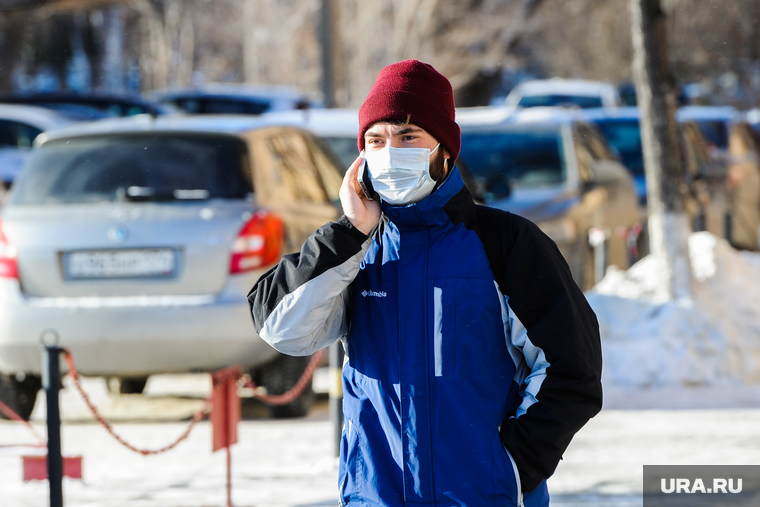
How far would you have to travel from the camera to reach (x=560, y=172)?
8586mm

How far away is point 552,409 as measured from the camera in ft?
7.55

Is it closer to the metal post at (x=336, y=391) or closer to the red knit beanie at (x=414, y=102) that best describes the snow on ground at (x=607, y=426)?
the metal post at (x=336, y=391)

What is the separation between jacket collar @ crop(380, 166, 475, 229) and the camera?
237cm

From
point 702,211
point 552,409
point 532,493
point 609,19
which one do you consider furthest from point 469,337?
point 609,19

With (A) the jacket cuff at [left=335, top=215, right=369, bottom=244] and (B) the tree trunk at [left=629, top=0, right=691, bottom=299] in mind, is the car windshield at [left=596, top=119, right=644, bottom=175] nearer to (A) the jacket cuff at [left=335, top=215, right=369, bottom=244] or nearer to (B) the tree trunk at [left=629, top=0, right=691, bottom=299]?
(B) the tree trunk at [left=629, top=0, right=691, bottom=299]

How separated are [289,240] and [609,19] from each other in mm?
25199

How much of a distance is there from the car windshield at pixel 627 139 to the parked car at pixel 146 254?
7421 mm

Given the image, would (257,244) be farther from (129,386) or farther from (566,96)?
(566,96)

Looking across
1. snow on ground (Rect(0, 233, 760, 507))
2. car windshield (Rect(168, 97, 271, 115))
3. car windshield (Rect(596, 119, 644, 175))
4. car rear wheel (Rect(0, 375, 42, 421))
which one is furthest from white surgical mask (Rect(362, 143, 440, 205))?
car windshield (Rect(168, 97, 271, 115))

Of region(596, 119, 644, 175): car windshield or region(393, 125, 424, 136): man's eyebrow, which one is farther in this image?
region(596, 119, 644, 175): car windshield

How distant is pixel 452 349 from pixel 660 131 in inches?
235

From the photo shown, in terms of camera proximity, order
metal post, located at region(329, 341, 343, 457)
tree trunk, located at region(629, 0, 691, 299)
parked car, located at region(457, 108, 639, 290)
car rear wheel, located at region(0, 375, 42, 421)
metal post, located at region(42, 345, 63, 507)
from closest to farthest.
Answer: metal post, located at region(42, 345, 63, 507) < metal post, located at region(329, 341, 343, 457) < car rear wheel, located at region(0, 375, 42, 421) < tree trunk, located at region(629, 0, 691, 299) < parked car, located at region(457, 108, 639, 290)

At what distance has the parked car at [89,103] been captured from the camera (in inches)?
539

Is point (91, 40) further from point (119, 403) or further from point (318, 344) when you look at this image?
point (318, 344)
